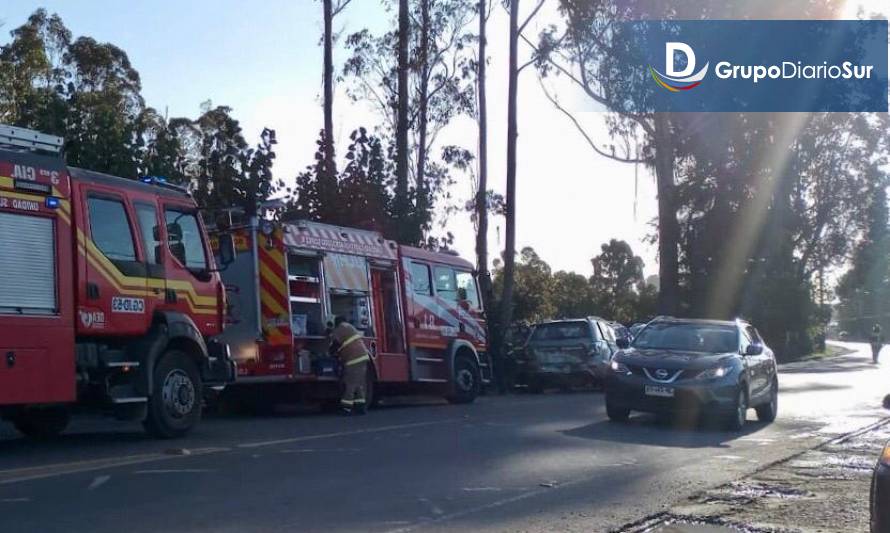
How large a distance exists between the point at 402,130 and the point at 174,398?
20453 millimetres

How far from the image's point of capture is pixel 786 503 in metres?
9.12

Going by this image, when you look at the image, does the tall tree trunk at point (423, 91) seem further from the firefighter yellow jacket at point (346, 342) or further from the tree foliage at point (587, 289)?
the firefighter yellow jacket at point (346, 342)

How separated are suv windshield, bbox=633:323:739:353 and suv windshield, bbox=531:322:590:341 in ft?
26.5

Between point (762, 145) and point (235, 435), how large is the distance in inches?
1092

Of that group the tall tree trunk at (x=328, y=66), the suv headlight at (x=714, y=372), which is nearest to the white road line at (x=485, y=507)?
the suv headlight at (x=714, y=372)

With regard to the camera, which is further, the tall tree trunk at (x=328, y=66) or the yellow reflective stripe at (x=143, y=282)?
the tall tree trunk at (x=328, y=66)

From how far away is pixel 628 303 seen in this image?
54.5 meters

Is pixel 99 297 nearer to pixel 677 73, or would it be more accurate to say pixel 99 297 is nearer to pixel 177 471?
pixel 177 471

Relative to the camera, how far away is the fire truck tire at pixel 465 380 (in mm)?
20641

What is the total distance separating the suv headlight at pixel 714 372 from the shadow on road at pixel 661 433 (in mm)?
764

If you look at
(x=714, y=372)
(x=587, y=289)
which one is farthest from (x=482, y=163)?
(x=587, y=289)

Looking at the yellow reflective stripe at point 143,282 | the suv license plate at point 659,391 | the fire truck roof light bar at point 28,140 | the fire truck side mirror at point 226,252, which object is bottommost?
the suv license plate at point 659,391

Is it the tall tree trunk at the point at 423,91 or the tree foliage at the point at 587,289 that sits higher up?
the tall tree trunk at the point at 423,91

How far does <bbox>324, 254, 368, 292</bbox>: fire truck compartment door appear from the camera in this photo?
1744 centimetres
